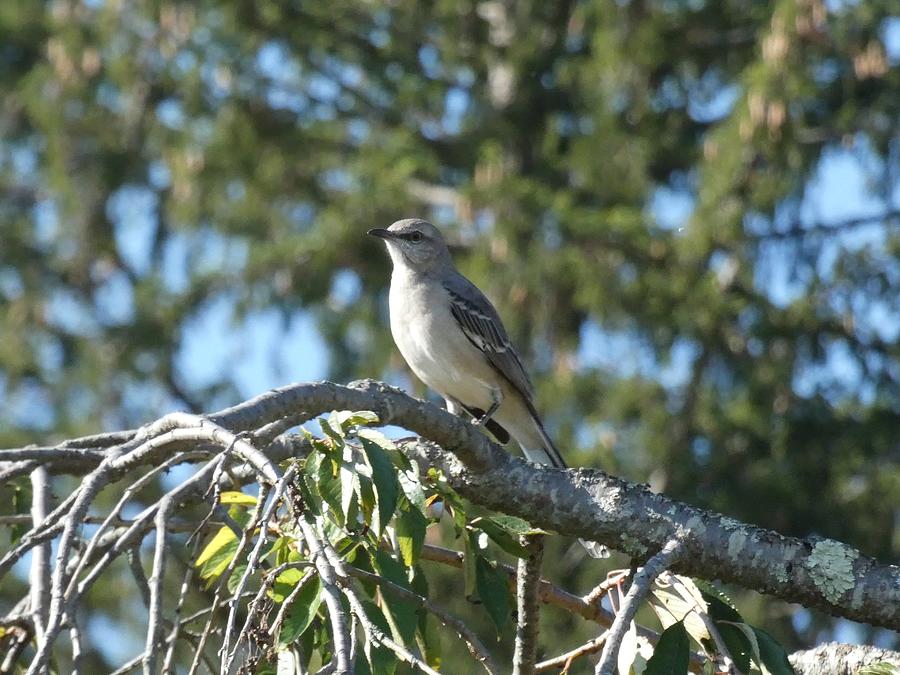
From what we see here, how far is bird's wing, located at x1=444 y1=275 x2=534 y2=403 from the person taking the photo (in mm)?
7051

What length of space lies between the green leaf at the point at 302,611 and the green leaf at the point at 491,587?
1.81 ft

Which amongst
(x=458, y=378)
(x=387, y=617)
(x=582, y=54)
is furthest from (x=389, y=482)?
(x=582, y=54)

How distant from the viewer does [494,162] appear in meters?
12.0

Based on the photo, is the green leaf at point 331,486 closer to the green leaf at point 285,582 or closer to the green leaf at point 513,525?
the green leaf at point 285,582

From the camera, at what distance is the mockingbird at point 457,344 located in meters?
6.79

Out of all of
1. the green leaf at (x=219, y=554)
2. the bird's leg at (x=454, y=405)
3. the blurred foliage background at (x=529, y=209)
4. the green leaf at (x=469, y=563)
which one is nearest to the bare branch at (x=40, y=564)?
the green leaf at (x=219, y=554)

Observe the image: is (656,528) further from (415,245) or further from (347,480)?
(415,245)

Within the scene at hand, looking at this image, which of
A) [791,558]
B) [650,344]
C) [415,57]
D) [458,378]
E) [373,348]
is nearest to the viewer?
[791,558]

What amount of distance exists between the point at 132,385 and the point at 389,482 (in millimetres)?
11984

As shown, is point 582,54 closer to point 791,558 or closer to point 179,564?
point 179,564

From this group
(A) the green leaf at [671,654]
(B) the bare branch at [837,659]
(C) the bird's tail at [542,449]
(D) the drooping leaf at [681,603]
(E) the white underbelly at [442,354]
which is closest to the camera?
(A) the green leaf at [671,654]

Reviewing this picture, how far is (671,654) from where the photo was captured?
3.01 metres

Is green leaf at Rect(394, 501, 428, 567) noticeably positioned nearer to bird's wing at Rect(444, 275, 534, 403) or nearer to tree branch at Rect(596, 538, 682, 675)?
tree branch at Rect(596, 538, 682, 675)

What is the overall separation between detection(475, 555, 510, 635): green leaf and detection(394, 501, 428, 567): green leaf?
340 mm
